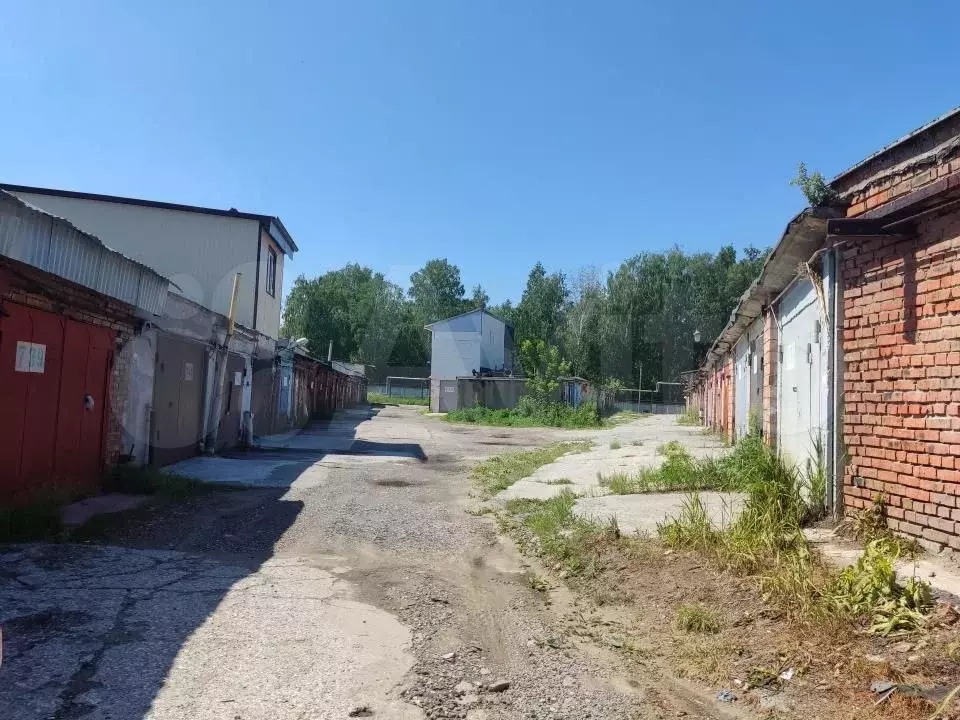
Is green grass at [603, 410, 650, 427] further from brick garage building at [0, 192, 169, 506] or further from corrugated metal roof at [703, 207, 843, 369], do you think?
brick garage building at [0, 192, 169, 506]

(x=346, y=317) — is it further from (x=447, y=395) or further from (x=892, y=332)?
(x=892, y=332)

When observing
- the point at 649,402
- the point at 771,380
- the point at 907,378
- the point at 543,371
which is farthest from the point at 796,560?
the point at 649,402

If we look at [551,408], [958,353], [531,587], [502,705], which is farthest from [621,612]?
[551,408]

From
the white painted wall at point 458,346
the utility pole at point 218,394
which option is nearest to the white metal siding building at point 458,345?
the white painted wall at point 458,346

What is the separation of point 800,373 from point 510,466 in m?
6.35

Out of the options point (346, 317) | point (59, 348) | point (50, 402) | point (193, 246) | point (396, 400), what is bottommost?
point (396, 400)

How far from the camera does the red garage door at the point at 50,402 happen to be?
6562 mm

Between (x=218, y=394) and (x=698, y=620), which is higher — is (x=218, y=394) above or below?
above

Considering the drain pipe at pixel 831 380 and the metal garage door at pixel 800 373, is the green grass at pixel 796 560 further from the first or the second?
the metal garage door at pixel 800 373

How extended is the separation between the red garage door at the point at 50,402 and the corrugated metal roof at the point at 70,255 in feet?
1.75

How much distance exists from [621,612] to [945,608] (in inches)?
74.7

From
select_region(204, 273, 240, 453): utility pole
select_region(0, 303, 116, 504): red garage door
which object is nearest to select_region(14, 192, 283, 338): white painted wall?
select_region(204, 273, 240, 453): utility pole

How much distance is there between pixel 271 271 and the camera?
19.8m

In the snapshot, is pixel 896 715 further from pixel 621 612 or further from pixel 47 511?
pixel 47 511
